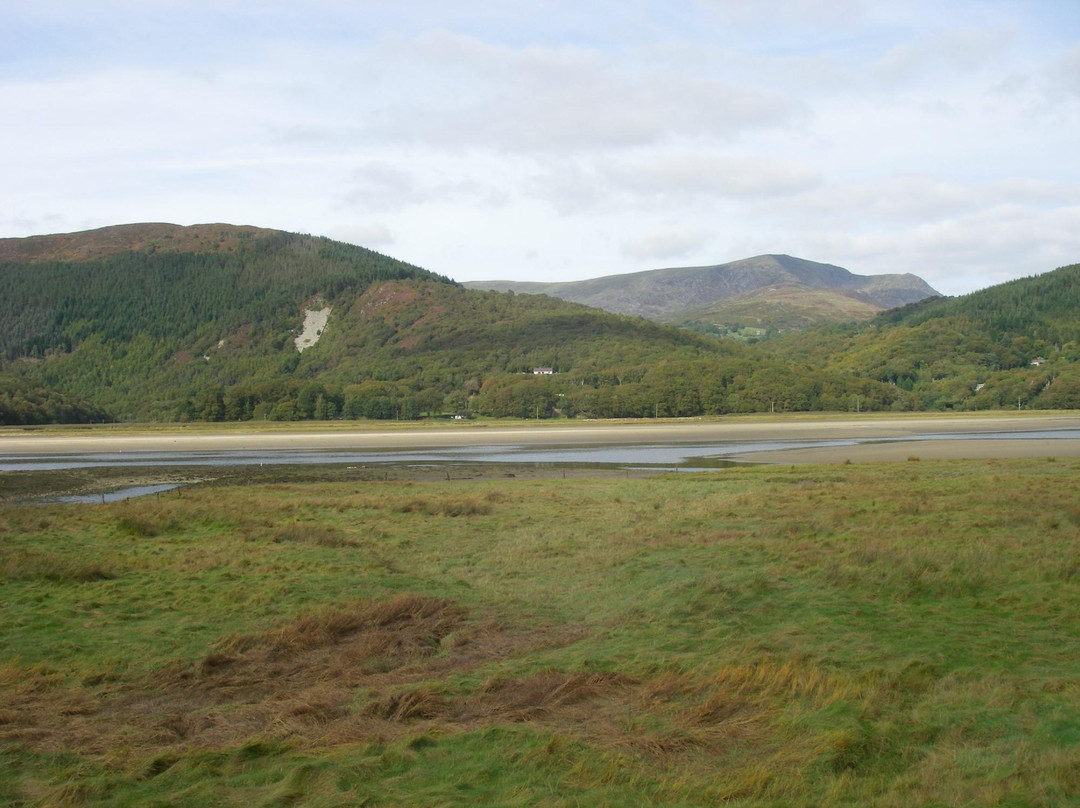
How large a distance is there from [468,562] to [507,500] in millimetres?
9515

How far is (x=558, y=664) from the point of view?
28.7 ft

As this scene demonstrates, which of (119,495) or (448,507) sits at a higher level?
(448,507)

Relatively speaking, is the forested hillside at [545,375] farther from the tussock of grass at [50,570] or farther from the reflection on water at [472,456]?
the tussock of grass at [50,570]

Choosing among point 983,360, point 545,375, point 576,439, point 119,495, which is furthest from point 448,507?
point 983,360

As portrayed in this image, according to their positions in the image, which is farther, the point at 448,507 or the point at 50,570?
the point at 448,507

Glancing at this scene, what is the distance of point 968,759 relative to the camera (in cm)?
597

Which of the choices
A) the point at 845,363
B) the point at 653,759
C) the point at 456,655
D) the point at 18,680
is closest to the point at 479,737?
the point at 653,759

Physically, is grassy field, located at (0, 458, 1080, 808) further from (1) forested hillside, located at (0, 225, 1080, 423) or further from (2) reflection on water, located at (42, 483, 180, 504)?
(1) forested hillside, located at (0, 225, 1080, 423)

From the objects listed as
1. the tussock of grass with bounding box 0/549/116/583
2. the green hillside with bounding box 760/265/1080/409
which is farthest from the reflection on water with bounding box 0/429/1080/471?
the green hillside with bounding box 760/265/1080/409

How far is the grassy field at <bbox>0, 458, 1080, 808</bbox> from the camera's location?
19.1 ft

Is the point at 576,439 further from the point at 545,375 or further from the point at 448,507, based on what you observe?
the point at 545,375

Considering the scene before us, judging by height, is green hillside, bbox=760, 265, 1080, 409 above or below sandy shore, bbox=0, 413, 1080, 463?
above

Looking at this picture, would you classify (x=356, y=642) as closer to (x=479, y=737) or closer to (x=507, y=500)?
(x=479, y=737)

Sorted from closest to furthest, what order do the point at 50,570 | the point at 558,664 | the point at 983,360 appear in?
the point at 558,664
the point at 50,570
the point at 983,360
